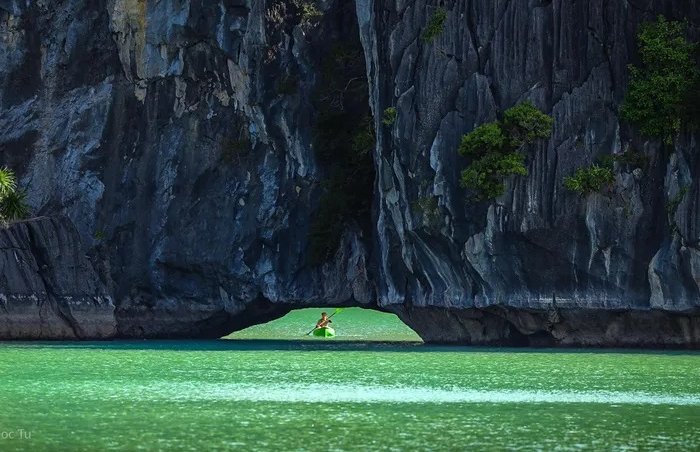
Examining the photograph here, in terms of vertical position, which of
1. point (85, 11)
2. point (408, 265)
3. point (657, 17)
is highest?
point (85, 11)

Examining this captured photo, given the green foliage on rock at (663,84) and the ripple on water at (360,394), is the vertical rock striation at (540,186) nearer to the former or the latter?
the green foliage on rock at (663,84)

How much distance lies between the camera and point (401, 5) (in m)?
33.2

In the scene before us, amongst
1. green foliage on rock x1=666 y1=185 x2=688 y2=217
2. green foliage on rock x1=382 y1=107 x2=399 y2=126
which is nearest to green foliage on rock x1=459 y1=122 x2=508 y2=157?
green foliage on rock x1=382 y1=107 x2=399 y2=126

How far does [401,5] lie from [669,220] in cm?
928

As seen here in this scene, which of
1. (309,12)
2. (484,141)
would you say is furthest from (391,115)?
(309,12)

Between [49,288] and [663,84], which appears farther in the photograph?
[49,288]

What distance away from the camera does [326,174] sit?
37312 mm

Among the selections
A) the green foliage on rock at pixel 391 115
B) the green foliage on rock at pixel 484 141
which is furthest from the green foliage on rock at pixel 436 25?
the green foliage on rock at pixel 484 141

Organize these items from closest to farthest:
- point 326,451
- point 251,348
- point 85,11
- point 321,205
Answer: point 326,451
point 251,348
point 321,205
point 85,11

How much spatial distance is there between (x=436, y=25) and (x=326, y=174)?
6.87 metres

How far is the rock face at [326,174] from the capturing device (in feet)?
100

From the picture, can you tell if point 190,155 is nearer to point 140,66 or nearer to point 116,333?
point 140,66

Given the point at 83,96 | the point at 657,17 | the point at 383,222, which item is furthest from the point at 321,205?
the point at 657,17

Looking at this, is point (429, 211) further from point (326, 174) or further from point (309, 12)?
point (309, 12)
